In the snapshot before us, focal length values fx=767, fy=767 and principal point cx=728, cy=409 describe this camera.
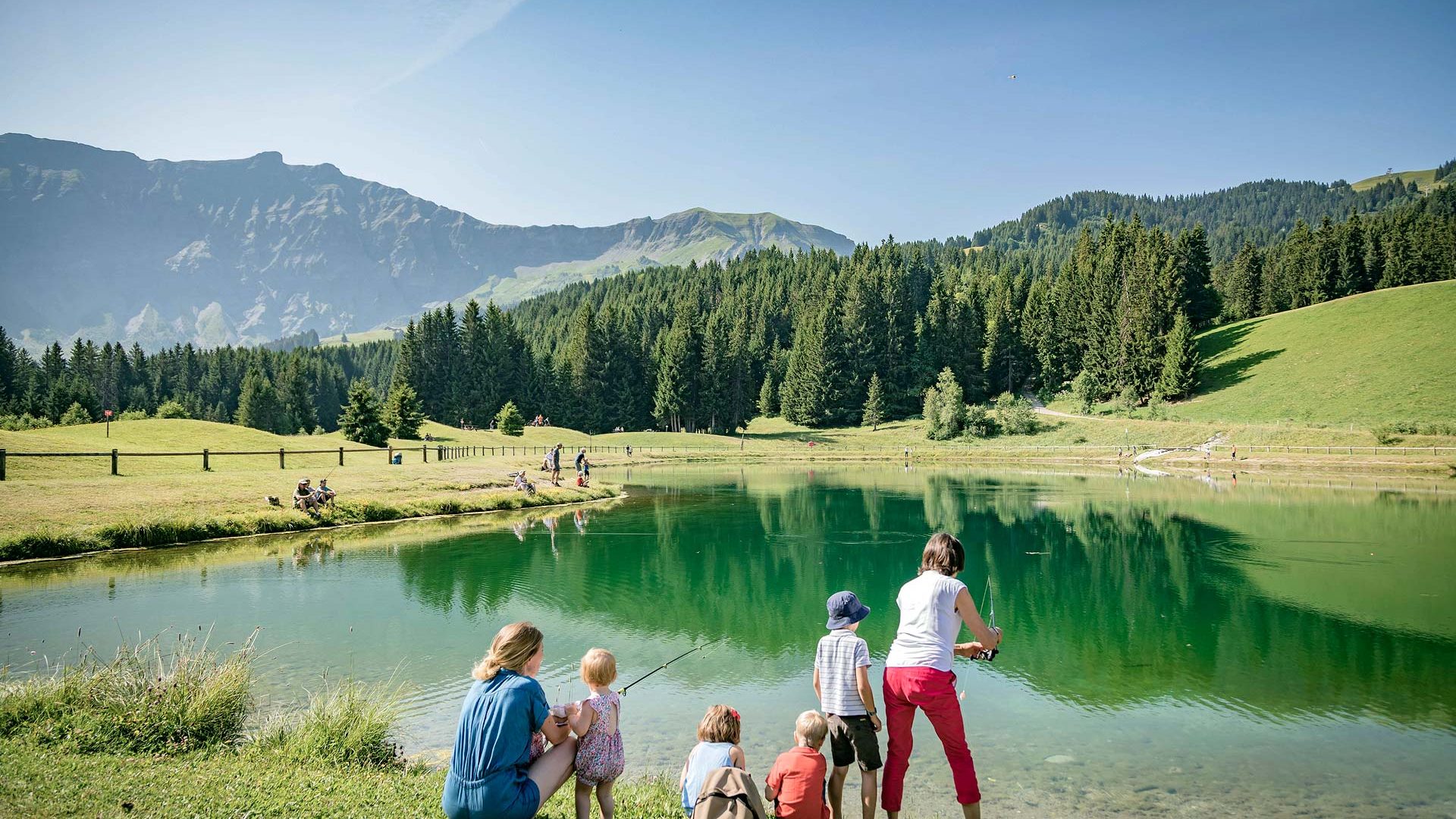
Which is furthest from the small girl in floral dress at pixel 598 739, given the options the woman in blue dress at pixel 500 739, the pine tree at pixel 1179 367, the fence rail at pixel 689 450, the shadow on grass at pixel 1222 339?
the shadow on grass at pixel 1222 339

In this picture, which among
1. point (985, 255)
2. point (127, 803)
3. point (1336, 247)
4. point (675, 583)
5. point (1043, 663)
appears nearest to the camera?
point (127, 803)

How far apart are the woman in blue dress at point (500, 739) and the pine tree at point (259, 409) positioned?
391ft

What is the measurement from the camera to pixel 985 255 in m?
157

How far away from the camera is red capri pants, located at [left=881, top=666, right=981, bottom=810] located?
6.00 metres

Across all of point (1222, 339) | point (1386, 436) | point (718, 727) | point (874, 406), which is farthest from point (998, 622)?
point (1222, 339)

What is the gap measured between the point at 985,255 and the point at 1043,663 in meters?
157

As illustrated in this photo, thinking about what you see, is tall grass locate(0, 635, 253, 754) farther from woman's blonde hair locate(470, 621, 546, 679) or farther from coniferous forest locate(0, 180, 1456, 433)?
coniferous forest locate(0, 180, 1456, 433)

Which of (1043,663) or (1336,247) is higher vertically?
(1336,247)

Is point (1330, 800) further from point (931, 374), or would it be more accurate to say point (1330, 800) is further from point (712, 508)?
point (931, 374)

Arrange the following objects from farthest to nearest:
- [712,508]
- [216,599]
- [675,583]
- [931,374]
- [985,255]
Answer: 1. [985,255]
2. [931,374]
3. [712,508]
4. [675,583]
5. [216,599]

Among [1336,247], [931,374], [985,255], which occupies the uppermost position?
[985,255]

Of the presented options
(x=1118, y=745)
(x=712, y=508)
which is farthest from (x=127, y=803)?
(x=712, y=508)

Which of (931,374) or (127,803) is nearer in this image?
(127,803)

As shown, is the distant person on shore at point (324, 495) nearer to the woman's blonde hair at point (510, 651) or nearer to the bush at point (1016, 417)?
the woman's blonde hair at point (510, 651)
